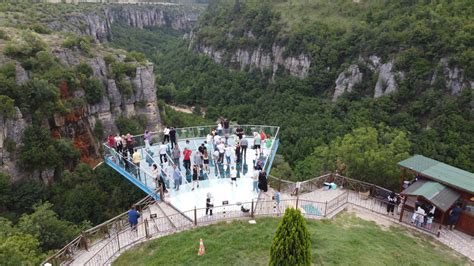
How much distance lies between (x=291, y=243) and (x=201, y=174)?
9.49m

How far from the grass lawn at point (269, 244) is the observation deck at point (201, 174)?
1766 mm

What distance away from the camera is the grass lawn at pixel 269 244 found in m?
13.6

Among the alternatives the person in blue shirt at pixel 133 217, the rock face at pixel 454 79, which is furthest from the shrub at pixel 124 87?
the rock face at pixel 454 79

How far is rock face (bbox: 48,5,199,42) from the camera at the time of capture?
238 feet

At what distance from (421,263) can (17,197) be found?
25.7m

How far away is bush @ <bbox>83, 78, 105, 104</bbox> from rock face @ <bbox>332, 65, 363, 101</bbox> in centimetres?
3630

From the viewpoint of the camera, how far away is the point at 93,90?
1372 inches

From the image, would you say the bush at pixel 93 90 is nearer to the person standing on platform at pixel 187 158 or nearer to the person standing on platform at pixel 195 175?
the person standing on platform at pixel 187 158

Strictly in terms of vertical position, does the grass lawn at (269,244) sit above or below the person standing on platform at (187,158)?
below

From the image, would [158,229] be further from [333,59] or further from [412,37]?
[333,59]

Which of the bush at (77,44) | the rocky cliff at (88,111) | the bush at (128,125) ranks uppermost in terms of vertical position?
the bush at (77,44)

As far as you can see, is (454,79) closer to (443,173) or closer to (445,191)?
(443,173)

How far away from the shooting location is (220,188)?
18750mm

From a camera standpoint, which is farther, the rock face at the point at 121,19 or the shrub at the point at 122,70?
the rock face at the point at 121,19
